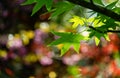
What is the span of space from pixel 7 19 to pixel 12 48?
308 mm

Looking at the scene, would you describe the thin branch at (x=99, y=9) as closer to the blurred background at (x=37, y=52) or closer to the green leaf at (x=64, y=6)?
the green leaf at (x=64, y=6)

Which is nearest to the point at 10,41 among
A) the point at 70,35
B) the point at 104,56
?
the point at 104,56

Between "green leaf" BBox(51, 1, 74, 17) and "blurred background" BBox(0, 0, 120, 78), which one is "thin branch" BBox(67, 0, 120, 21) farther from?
"blurred background" BBox(0, 0, 120, 78)

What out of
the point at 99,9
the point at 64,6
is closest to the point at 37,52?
the point at 64,6

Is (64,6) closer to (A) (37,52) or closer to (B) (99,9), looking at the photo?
(B) (99,9)

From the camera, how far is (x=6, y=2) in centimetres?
377

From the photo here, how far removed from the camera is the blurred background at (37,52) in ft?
11.7

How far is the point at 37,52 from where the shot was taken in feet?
12.3

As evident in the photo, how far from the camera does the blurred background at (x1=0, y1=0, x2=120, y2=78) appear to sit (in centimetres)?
358

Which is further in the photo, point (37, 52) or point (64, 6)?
point (37, 52)

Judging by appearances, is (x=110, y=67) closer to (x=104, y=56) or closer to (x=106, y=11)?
(x=104, y=56)

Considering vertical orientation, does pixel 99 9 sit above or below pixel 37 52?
below

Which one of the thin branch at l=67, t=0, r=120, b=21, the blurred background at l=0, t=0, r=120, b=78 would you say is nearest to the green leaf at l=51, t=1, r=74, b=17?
the thin branch at l=67, t=0, r=120, b=21

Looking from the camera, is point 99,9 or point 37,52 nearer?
point 99,9
